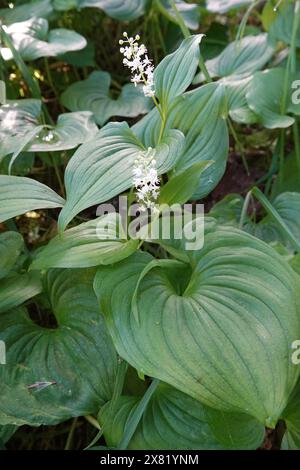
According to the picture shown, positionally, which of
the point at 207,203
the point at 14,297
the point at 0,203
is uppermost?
the point at 0,203

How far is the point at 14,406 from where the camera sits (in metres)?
1.06

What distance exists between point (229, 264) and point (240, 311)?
11 centimetres

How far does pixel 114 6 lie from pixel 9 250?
45.3 inches

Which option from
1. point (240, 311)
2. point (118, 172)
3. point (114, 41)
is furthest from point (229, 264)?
point (114, 41)

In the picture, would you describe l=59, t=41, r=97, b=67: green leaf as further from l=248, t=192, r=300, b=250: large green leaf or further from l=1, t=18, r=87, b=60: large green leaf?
l=248, t=192, r=300, b=250: large green leaf

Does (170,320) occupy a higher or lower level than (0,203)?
lower

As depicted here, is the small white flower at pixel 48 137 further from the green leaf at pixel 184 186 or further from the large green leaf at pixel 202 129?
the green leaf at pixel 184 186

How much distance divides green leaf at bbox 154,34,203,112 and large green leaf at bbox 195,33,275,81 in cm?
72

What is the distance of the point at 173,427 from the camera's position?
1.08 meters

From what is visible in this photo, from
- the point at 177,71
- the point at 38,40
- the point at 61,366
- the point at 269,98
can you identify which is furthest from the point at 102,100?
the point at 61,366

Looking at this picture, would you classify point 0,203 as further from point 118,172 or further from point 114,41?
point 114,41

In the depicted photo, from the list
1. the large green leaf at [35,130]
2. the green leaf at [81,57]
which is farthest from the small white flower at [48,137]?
the green leaf at [81,57]

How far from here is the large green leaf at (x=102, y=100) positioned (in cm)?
178

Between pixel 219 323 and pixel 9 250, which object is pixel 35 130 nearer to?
pixel 9 250
